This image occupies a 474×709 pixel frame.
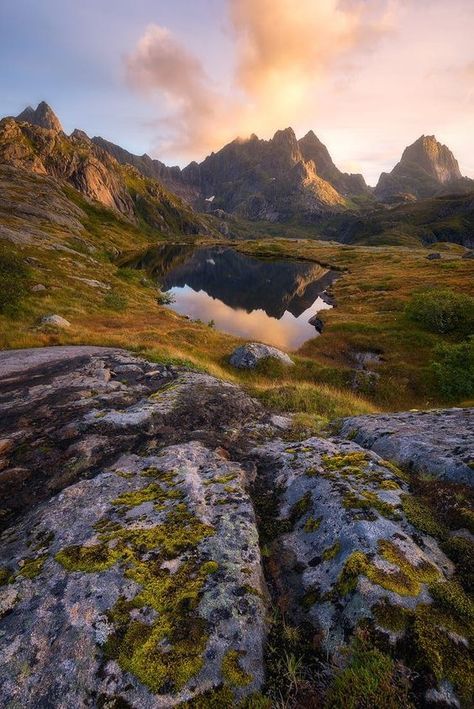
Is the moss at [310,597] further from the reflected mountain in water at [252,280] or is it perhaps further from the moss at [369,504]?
the reflected mountain in water at [252,280]

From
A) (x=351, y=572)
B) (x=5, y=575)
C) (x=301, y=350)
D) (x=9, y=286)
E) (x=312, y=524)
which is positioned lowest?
(x=301, y=350)

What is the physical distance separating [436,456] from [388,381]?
28718mm

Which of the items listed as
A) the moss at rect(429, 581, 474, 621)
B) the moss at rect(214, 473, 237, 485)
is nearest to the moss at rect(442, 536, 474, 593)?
the moss at rect(429, 581, 474, 621)

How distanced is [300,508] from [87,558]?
3.61 meters

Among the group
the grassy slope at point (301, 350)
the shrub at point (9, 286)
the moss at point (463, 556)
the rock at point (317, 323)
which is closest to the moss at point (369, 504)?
the moss at point (463, 556)

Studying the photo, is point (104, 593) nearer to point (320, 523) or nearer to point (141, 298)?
point (320, 523)

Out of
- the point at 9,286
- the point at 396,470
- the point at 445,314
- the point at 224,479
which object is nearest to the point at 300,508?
the point at 224,479

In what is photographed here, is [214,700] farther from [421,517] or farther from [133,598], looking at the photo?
[421,517]

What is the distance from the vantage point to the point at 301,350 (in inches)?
1914

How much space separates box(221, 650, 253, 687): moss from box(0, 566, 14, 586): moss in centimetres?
317

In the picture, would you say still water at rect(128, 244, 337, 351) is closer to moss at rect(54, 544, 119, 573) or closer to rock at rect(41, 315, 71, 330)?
rock at rect(41, 315, 71, 330)

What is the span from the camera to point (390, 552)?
5.08 meters

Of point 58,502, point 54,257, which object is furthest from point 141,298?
point 58,502

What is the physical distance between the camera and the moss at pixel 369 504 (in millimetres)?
5984
